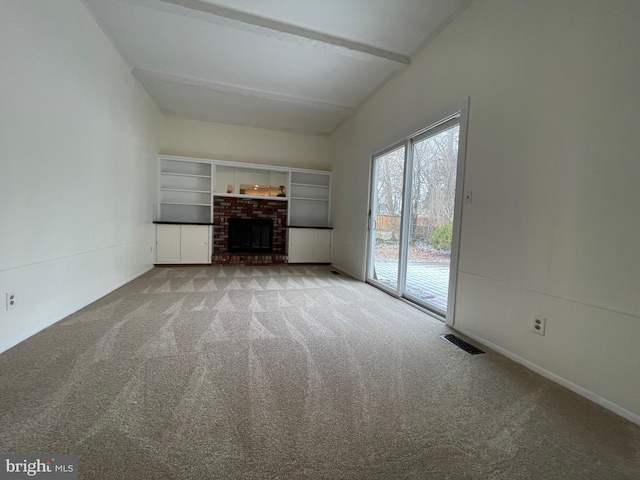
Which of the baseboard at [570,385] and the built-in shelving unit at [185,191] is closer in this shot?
the baseboard at [570,385]

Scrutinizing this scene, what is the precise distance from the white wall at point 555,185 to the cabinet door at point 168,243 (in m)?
4.84

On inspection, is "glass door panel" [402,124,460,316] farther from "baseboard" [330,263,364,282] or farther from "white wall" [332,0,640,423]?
"baseboard" [330,263,364,282]

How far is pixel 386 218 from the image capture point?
12.6 ft

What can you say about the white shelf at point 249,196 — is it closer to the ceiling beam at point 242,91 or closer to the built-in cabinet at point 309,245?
the built-in cabinet at point 309,245

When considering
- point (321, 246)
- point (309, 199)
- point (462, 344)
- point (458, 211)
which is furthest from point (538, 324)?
point (309, 199)

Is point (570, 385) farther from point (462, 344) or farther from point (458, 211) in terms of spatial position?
point (458, 211)

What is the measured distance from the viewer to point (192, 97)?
454 cm

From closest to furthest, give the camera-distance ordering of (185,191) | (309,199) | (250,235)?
(185,191), (250,235), (309,199)

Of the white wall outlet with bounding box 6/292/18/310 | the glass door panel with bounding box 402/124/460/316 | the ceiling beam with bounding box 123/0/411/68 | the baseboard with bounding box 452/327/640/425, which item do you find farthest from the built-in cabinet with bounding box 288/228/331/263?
the white wall outlet with bounding box 6/292/18/310

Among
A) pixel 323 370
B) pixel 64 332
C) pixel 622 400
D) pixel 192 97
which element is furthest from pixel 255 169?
pixel 622 400

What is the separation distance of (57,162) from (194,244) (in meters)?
3.15

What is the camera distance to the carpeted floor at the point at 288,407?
102 cm

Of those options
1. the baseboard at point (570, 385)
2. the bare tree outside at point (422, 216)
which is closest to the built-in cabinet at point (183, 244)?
the bare tree outside at point (422, 216)

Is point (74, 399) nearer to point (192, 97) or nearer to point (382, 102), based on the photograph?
point (382, 102)
